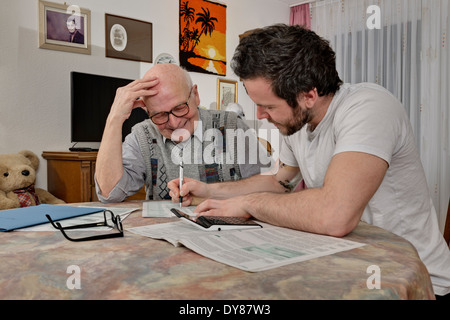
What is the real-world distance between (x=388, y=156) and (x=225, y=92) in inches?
145

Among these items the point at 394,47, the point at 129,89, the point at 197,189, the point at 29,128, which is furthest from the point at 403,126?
the point at 394,47

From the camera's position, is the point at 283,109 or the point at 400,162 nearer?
the point at 400,162

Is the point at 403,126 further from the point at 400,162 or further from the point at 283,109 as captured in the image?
the point at 283,109

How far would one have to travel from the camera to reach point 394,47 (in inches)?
175

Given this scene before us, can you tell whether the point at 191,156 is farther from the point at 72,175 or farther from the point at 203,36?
the point at 203,36

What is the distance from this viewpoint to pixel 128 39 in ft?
12.1

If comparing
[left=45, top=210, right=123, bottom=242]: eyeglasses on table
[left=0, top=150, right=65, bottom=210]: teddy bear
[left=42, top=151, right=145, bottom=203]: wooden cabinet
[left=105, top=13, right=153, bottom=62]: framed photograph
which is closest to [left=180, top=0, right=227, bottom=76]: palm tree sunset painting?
[left=105, top=13, right=153, bottom=62]: framed photograph

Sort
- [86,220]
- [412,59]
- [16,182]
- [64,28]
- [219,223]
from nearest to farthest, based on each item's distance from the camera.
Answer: [219,223] → [86,220] → [16,182] → [64,28] → [412,59]

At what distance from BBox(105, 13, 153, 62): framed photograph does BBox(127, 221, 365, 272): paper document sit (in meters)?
2.96

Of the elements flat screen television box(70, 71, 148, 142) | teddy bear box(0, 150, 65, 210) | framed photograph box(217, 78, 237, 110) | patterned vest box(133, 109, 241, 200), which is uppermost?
framed photograph box(217, 78, 237, 110)

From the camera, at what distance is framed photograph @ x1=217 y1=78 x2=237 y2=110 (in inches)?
177

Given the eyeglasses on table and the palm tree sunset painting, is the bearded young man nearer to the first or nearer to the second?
the eyeglasses on table

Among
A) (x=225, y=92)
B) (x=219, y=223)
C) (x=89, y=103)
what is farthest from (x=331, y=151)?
(x=225, y=92)

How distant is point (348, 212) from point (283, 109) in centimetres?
49
